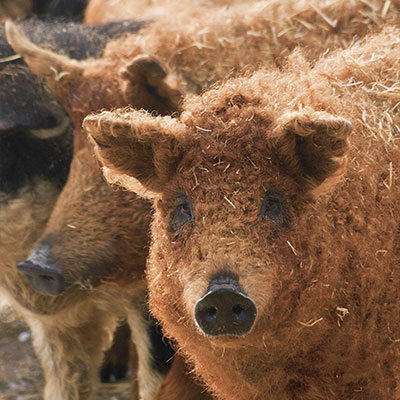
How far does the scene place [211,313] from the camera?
2996 millimetres

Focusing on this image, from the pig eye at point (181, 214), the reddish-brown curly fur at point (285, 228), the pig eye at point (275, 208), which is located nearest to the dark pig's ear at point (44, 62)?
the reddish-brown curly fur at point (285, 228)

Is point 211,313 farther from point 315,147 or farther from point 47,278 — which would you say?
point 47,278

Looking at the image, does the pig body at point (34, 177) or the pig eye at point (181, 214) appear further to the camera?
the pig body at point (34, 177)

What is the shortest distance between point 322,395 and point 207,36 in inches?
116

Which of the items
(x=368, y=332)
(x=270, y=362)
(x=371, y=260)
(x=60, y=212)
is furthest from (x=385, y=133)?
(x=60, y=212)

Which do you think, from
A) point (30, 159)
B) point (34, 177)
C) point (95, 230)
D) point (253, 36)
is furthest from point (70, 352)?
point (253, 36)

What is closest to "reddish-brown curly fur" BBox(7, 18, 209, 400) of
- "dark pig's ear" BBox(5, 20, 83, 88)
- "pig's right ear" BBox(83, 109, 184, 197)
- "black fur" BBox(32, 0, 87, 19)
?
"dark pig's ear" BBox(5, 20, 83, 88)

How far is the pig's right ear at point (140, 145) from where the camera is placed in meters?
3.29

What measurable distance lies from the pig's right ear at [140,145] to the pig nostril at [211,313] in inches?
26.6

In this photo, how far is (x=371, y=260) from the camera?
3.44m

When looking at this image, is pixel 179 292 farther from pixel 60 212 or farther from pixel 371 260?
pixel 60 212

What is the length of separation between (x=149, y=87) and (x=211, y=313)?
6.94 ft

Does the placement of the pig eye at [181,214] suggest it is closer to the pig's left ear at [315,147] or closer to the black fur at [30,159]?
the pig's left ear at [315,147]

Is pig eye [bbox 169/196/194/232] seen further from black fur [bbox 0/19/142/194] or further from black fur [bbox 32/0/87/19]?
black fur [bbox 32/0/87/19]
